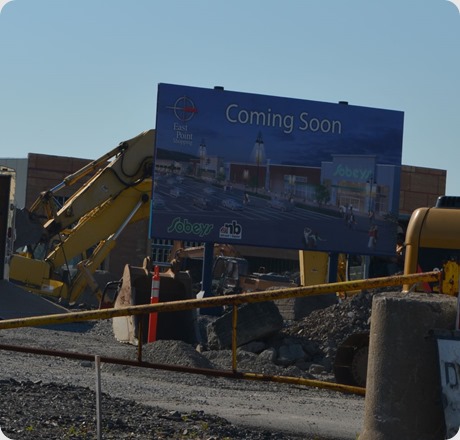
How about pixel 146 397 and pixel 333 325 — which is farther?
pixel 333 325

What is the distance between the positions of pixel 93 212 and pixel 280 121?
18.5 feet

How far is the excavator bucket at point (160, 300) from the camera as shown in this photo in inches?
743

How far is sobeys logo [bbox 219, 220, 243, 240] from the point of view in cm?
2766

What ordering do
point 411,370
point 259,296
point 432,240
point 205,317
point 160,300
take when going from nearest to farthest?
point 411,370 < point 259,296 < point 432,240 < point 160,300 < point 205,317

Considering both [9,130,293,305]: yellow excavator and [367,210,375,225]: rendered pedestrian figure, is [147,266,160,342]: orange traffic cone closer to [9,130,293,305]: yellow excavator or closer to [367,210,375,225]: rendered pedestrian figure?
[9,130,293,305]: yellow excavator

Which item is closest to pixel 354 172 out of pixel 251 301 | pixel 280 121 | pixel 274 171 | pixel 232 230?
pixel 274 171

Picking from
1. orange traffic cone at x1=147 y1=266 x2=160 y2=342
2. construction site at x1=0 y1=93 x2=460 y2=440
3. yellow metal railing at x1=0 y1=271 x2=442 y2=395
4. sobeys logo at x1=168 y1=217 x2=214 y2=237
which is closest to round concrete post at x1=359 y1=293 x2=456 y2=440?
construction site at x1=0 y1=93 x2=460 y2=440

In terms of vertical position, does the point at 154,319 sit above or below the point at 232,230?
below

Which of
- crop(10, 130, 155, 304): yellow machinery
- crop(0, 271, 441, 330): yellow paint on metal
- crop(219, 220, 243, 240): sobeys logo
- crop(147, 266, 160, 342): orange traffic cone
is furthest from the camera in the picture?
crop(10, 130, 155, 304): yellow machinery

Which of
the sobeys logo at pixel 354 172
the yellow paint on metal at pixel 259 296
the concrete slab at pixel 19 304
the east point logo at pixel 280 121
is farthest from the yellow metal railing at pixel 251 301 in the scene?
the sobeys logo at pixel 354 172

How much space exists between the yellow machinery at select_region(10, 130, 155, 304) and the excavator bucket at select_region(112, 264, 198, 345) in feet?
28.2

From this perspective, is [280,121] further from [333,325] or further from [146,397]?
[146,397]

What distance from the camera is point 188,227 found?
27406 millimetres

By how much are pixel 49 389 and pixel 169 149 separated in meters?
17.2
